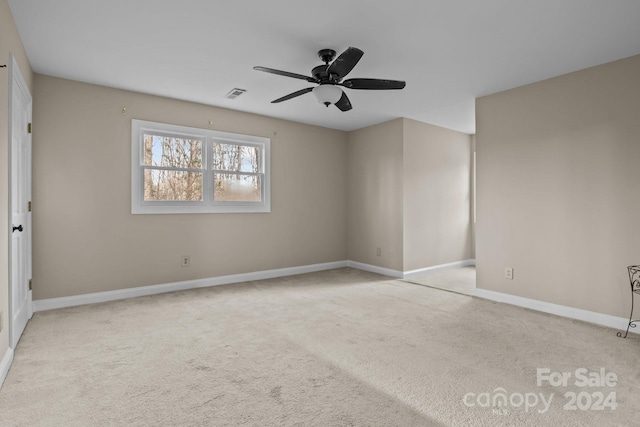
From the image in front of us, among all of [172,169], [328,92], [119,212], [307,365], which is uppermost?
[328,92]

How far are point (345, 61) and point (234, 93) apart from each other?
200 cm

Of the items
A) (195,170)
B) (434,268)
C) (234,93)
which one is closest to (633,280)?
(434,268)

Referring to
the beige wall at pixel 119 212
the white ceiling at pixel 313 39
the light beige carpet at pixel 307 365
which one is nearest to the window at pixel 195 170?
the beige wall at pixel 119 212

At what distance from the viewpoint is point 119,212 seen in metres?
4.02

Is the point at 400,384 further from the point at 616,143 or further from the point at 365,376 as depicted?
the point at 616,143

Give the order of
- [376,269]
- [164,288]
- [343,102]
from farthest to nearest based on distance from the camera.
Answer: [376,269] < [164,288] < [343,102]

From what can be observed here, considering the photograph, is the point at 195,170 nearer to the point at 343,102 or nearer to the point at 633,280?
the point at 343,102

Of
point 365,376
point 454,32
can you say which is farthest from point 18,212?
point 454,32

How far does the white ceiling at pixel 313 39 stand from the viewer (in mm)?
2348

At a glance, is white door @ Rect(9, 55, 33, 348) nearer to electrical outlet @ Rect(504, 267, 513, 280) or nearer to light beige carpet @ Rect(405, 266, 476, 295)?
light beige carpet @ Rect(405, 266, 476, 295)

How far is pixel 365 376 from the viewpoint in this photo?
2209 millimetres

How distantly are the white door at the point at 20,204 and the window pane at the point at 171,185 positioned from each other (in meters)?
1.18

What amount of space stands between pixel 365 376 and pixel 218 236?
3170mm

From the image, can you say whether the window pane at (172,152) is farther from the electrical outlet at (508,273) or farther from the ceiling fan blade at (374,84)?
the electrical outlet at (508,273)
